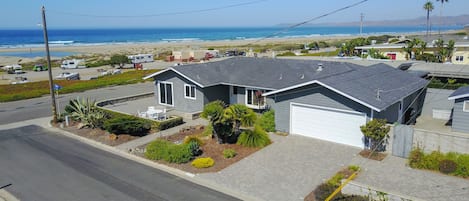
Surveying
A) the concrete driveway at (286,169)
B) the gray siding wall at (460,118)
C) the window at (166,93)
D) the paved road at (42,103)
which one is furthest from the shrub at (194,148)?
the paved road at (42,103)

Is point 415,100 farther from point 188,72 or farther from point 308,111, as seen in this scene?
point 188,72

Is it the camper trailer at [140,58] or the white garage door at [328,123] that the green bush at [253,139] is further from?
the camper trailer at [140,58]

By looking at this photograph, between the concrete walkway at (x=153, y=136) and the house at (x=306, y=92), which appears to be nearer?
the house at (x=306, y=92)

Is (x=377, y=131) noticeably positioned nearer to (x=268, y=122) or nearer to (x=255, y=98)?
(x=268, y=122)

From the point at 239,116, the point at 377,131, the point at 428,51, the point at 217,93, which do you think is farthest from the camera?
the point at 428,51

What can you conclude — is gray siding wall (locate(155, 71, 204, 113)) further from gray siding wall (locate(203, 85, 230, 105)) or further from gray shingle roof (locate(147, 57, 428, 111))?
gray shingle roof (locate(147, 57, 428, 111))

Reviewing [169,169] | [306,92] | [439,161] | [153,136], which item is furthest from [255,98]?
[439,161]

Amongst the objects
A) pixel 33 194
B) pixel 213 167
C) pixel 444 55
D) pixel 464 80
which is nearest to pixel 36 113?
pixel 33 194
